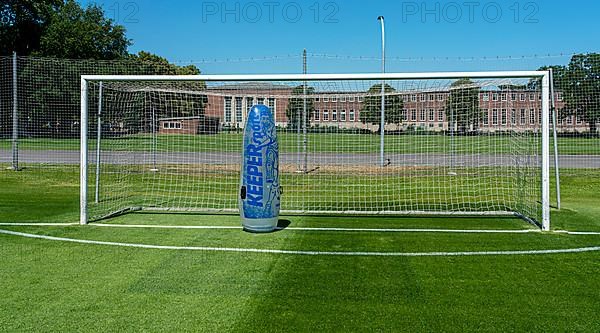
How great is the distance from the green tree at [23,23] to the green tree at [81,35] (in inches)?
A: 39.8

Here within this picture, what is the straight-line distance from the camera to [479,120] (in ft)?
44.0

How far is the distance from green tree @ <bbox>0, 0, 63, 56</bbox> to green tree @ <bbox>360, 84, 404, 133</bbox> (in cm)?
3893

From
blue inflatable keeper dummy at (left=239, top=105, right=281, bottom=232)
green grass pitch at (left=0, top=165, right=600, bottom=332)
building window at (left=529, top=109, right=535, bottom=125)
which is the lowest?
green grass pitch at (left=0, top=165, right=600, bottom=332)

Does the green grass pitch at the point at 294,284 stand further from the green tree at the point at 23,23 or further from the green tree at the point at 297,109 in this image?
the green tree at the point at 23,23

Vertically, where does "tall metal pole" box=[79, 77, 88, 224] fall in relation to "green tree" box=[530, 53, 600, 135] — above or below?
below

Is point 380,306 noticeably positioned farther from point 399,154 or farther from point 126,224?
point 399,154

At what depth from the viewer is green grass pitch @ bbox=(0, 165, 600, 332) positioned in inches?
186

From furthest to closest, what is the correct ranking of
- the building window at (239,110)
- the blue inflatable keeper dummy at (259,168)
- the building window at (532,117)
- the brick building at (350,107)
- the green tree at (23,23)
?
the green tree at (23,23) → the building window at (239,110) → the brick building at (350,107) → the building window at (532,117) → the blue inflatable keeper dummy at (259,168)

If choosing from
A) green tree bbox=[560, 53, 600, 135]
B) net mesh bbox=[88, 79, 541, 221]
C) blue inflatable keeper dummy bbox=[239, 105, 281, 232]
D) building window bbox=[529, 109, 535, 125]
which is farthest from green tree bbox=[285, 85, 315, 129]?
green tree bbox=[560, 53, 600, 135]

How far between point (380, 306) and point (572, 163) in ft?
57.0

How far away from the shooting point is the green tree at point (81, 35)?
4544 centimetres

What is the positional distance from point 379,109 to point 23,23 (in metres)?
41.2

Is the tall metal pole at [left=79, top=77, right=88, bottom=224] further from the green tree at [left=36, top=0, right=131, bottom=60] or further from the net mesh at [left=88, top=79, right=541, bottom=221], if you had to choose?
the green tree at [left=36, top=0, right=131, bottom=60]

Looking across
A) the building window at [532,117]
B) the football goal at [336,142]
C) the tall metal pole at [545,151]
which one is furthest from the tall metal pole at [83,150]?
the building window at [532,117]
